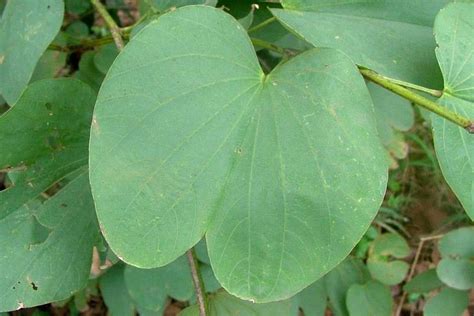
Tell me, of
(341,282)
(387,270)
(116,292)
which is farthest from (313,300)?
(116,292)

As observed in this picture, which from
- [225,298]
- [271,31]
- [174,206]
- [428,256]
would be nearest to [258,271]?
[174,206]

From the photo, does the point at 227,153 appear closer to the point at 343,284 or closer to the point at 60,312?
the point at 343,284

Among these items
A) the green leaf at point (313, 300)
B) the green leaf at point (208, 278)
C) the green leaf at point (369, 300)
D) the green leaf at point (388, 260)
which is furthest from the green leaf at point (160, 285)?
the green leaf at point (388, 260)

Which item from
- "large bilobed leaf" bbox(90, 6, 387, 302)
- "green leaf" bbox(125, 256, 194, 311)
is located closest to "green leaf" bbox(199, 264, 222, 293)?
"green leaf" bbox(125, 256, 194, 311)

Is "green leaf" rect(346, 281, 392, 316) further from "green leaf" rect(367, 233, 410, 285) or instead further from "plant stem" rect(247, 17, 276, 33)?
"plant stem" rect(247, 17, 276, 33)

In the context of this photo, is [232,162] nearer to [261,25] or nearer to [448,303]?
[261,25]

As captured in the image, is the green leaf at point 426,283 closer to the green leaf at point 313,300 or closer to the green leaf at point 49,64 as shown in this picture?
the green leaf at point 313,300

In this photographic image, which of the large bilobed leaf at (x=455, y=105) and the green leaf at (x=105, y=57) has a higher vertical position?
the large bilobed leaf at (x=455, y=105)
